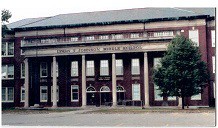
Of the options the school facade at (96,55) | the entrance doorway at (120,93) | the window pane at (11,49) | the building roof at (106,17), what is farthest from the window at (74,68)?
the window pane at (11,49)

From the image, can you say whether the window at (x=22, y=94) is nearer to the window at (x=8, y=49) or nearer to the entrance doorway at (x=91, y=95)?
the window at (x=8, y=49)

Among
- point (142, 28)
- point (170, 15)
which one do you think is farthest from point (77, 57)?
point (170, 15)

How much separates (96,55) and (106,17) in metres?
4.55

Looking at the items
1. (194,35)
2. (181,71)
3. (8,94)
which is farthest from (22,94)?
(194,35)

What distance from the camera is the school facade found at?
41062 millimetres

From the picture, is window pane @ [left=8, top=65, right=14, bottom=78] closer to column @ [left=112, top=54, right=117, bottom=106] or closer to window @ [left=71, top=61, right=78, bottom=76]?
window @ [left=71, top=61, right=78, bottom=76]

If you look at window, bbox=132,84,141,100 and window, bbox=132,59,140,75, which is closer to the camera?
window, bbox=132,84,141,100

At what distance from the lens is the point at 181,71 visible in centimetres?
3581

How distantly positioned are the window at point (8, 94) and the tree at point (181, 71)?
17.3 metres

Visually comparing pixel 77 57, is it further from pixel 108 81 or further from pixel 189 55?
pixel 189 55

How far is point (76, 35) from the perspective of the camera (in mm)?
45188

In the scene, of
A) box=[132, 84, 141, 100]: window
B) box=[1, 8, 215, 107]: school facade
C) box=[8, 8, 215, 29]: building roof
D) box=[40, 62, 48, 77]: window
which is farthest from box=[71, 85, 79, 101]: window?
box=[8, 8, 215, 29]: building roof

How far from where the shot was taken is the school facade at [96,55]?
41.1 m

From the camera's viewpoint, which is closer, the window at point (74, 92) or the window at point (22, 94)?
the window at point (22, 94)
